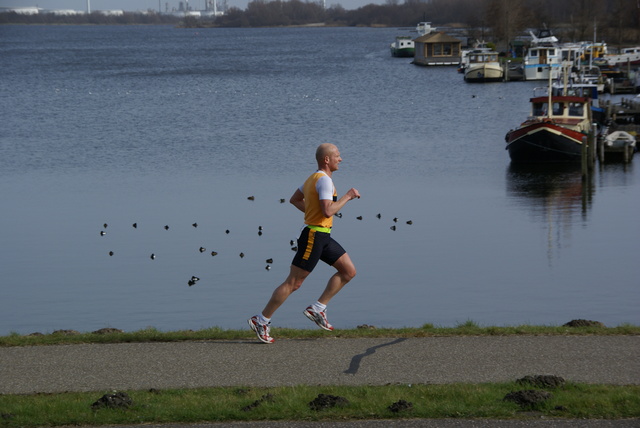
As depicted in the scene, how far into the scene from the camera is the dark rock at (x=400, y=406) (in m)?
7.90

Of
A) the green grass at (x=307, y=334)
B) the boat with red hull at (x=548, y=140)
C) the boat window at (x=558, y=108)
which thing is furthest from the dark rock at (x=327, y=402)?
the boat window at (x=558, y=108)

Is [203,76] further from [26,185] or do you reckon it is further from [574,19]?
[26,185]

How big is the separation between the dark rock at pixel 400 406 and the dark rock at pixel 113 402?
6.83ft

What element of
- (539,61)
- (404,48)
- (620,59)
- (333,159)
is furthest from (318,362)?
(404,48)

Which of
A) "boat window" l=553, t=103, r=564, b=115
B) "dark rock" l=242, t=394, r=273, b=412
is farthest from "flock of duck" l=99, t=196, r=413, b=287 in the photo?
"boat window" l=553, t=103, r=564, b=115

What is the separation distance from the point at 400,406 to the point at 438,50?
10831cm

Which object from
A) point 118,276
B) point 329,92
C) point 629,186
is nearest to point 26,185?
point 118,276

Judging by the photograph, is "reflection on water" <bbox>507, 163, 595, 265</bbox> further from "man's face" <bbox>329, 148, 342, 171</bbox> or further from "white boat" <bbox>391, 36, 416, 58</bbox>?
"white boat" <bbox>391, 36, 416, 58</bbox>

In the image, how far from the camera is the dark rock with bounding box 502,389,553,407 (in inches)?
314

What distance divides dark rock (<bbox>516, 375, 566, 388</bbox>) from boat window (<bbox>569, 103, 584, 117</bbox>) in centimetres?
3484

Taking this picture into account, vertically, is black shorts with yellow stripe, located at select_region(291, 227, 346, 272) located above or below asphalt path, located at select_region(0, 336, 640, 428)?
above

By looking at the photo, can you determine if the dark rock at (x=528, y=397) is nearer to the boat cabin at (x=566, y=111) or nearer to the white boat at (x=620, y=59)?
the boat cabin at (x=566, y=111)

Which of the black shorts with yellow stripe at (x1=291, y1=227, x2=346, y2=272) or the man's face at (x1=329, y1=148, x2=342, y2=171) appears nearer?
the man's face at (x1=329, y1=148, x2=342, y2=171)

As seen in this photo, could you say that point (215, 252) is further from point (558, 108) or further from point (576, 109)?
point (576, 109)
